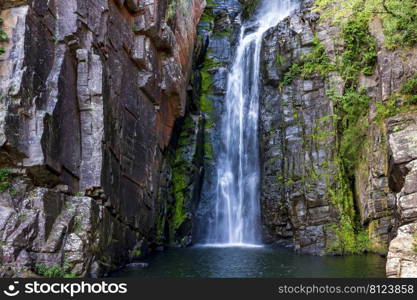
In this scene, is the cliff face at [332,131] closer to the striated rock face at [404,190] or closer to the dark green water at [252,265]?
the striated rock face at [404,190]

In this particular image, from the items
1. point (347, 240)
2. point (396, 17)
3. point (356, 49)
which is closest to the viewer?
point (396, 17)

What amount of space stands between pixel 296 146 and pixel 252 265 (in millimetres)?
8255

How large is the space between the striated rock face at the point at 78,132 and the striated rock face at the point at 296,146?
21.8 feet

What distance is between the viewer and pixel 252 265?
53.9 feet

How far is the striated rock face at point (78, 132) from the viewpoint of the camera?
12055mm

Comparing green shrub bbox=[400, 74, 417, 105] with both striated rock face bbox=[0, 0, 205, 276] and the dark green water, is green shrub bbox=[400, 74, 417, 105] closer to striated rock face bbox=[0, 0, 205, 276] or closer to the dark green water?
the dark green water

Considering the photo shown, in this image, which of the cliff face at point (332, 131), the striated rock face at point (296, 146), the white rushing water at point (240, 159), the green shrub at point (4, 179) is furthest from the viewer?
the white rushing water at point (240, 159)

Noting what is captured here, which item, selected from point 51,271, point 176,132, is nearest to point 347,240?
point 176,132

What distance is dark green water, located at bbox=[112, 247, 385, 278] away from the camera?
47.8ft

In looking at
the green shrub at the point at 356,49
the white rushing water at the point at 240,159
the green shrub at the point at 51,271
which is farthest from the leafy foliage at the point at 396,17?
the green shrub at the point at 51,271

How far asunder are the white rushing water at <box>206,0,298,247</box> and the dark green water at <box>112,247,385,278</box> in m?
3.29

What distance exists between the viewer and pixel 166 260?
1806 cm

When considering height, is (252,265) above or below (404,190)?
below

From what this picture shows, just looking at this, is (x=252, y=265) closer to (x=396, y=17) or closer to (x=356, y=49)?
(x=396, y=17)
